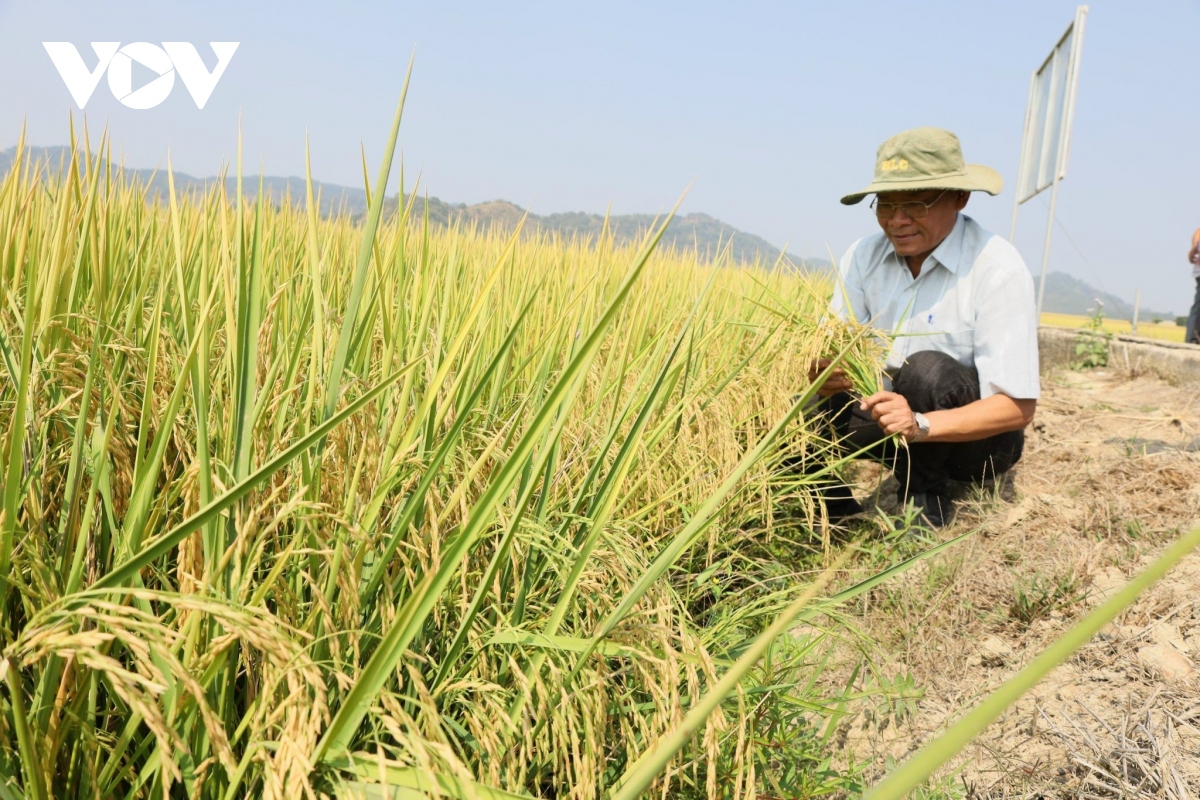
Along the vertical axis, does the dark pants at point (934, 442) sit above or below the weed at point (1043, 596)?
above

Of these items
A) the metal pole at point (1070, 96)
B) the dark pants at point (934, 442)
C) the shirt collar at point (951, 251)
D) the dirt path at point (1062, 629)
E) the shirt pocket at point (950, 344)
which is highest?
the metal pole at point (1070, 96)

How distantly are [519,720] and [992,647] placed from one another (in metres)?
1.42

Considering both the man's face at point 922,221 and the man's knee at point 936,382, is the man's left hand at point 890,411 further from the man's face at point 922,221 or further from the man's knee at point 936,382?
the man's face at point 922,221

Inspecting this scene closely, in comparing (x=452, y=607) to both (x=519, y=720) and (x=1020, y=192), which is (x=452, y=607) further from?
(x=1020, y=192)

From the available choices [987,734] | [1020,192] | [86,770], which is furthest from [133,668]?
[1020,192]

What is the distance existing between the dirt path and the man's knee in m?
0.35

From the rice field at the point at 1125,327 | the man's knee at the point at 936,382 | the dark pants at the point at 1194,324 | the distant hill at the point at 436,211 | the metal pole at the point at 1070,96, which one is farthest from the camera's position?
the dark pants at the point at 1194,324

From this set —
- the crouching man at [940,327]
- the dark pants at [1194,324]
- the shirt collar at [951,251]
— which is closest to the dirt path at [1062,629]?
the crouching man at [940,327]

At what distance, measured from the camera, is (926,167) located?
8.21 feet

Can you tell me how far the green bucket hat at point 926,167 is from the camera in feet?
8.11

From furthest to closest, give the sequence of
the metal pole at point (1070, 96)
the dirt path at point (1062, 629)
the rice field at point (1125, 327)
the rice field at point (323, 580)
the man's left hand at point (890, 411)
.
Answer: the rice field at point (1125, 327) → the metal pole at point (1070, 96) → the man's left hand at point (890, 411) → the dirt path at point (1062, 629) → the rice field at point (323, 580)

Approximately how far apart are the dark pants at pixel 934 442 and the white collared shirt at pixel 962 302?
0.07 m

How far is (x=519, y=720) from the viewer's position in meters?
0.95

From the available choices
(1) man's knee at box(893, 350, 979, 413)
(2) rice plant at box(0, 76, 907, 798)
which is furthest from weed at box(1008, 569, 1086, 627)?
(2) rice plant at box(0, 76, 907, 798)
